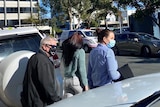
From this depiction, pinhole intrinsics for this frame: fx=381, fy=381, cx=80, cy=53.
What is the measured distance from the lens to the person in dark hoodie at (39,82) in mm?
4961

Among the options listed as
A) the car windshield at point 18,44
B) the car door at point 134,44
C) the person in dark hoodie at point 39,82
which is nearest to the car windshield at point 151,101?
the person in dark hoodie at point 39,82

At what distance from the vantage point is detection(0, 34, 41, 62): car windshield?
6695 millimetres

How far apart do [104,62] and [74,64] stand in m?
0.66

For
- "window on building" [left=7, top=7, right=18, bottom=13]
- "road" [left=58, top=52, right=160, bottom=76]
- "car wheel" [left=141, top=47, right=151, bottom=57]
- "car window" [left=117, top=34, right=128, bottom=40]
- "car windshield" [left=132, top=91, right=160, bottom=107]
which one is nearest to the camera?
"car windshield" [left=132, top=91, right=160, bottom=107]

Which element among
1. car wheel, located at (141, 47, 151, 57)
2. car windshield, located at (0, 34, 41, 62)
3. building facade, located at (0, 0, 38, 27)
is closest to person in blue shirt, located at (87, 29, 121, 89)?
car windshield, located at (0, 34, 41, 62)

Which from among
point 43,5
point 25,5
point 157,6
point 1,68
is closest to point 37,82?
point 1,68

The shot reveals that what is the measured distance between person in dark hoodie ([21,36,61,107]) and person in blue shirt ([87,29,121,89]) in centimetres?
75

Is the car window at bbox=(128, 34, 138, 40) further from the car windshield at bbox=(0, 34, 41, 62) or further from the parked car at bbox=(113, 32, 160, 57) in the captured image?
the car windshield at bbox=(0, 34, 41, 62)

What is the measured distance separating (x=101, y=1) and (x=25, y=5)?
63.5 m

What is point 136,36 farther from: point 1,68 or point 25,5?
point 25,5

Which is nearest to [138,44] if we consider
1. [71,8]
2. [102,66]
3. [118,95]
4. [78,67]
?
[78,67]

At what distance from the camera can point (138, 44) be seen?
2228 centimetres

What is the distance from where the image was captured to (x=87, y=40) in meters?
27.4

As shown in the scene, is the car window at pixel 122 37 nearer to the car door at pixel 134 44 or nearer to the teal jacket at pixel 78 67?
the car door at pixel 134 44
